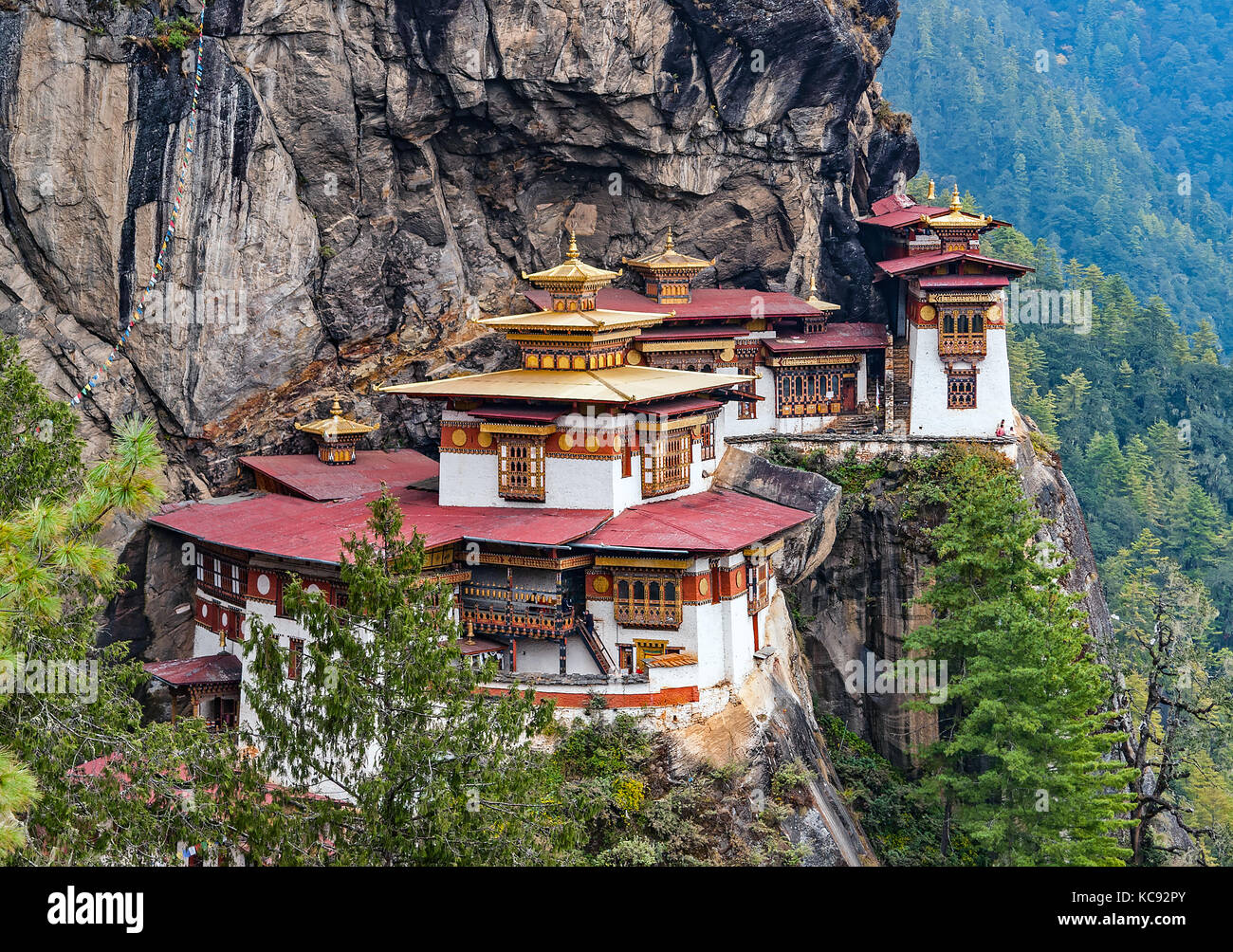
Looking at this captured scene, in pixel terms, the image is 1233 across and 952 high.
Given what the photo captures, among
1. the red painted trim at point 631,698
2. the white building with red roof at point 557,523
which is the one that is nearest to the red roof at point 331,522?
the white building with red roof at point 557,523

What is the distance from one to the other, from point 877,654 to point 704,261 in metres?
12.7

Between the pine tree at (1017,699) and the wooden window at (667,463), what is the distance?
5.86 m

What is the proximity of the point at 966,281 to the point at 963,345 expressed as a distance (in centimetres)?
178

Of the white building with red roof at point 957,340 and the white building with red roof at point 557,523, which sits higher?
the white building with red roof at point 957,340

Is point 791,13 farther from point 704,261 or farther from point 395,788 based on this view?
point 395,788

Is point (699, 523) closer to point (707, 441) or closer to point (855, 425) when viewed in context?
point (707, 441)

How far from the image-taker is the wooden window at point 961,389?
131 feet

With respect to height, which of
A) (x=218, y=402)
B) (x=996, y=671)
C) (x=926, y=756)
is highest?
(x=218, y=402)

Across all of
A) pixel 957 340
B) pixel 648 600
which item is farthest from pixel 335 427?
pixel 957 340

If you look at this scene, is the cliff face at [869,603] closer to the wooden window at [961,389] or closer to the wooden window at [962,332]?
the wooden window at [961,389]

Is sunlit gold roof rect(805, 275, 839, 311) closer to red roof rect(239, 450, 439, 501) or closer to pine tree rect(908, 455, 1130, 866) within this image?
pine tree rect(908, 455, 1130, 866)

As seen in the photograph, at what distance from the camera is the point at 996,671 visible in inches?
1126

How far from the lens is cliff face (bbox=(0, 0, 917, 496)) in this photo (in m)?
33.1

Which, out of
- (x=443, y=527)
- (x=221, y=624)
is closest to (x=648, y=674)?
(x=443, y=527)
